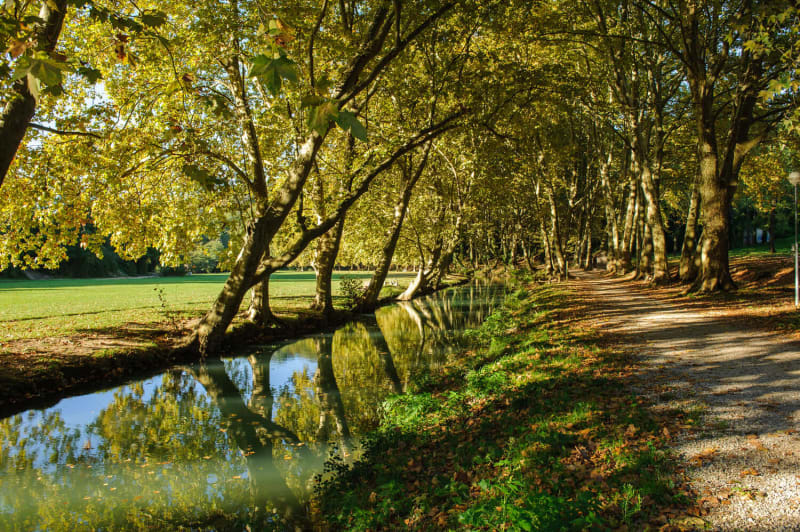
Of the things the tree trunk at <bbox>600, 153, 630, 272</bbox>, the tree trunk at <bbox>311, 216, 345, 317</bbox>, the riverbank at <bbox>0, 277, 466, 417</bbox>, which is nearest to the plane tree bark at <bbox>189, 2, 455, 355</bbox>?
the riverbank at <bbox>0, 277, 466, 417</bbox>

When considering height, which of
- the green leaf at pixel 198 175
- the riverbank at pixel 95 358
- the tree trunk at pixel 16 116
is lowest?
the riverbank at pixel 95 358

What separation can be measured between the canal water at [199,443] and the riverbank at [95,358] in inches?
21.6

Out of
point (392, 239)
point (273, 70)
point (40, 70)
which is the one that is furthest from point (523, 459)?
point (392, 239)

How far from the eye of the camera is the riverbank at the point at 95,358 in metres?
9.88

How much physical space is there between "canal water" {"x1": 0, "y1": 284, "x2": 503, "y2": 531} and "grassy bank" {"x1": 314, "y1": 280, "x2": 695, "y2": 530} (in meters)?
0.85

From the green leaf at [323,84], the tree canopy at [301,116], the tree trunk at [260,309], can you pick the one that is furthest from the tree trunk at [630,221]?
the green leaf at [323,84]

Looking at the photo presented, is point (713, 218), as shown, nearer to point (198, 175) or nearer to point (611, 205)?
point (198, 175)

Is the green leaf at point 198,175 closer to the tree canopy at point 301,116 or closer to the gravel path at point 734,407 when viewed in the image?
Answer: the tree canopy at point 301,116

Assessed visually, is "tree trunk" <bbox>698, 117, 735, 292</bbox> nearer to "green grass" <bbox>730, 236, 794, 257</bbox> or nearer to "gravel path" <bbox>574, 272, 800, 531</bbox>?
"gravel path" <bbox>574, 272, 800, 531</bbox>

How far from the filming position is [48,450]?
7.61 meters

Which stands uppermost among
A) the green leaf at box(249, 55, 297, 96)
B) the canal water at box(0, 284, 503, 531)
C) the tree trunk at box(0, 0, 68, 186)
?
the tree trunk at box(0, 0, 68, 186)

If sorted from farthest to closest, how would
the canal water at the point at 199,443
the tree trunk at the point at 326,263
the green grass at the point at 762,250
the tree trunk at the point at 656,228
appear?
the green grass at the point at 762,250 < the tree trunk at the point at 656,228 < the tree trunk at the point at 326,263 < the canal water at the point at 199,443

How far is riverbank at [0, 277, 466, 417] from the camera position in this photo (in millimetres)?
9875

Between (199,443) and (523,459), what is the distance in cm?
542
